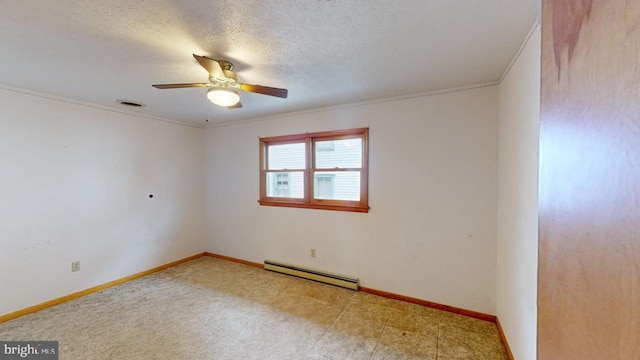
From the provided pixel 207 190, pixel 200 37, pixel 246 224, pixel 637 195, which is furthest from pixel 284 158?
pixel 637 195

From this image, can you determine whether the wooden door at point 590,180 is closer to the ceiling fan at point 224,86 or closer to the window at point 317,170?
the ceiling fan at point 224,86

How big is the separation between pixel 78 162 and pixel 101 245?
3.54 ft

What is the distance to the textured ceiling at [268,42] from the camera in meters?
1.32

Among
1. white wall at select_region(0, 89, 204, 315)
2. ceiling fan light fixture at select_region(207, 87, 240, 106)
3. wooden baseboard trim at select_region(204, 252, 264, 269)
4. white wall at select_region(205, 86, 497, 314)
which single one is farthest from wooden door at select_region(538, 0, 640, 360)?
white wall at select_region(0, 89, 204, 315)

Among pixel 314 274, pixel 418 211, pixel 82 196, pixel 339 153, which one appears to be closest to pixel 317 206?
pixel 339 153

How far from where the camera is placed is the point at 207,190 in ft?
14.6

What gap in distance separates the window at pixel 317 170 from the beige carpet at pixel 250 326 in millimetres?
1155

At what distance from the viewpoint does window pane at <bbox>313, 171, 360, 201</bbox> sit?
Result: 3.15 meters

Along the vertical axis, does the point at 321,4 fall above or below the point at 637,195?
above

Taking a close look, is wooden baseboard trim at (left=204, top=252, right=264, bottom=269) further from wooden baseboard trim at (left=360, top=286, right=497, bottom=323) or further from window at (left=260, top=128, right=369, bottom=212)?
wooden baseboard trim at (left=360, top=286, right=497, bottom=323)

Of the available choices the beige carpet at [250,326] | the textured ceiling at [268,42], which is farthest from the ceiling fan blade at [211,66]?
the beige carpet at [250,326]

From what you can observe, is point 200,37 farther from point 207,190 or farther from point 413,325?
point 207,190

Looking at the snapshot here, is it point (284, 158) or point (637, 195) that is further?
point (284, 158)

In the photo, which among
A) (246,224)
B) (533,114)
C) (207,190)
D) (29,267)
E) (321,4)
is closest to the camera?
(321,4)
